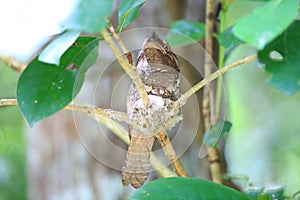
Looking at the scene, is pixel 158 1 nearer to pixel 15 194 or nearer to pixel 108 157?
pixel 108 157

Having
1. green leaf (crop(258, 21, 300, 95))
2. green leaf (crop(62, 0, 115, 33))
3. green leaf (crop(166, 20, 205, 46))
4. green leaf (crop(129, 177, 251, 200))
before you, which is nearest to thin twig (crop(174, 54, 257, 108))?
green leaf (crop(258, 21, 300, 95))

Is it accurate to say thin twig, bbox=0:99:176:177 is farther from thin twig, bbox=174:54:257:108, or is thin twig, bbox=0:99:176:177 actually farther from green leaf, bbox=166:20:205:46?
green leaf, bbox=166:20:205:46

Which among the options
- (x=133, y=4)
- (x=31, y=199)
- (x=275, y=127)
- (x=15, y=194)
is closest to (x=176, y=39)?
(x=133, y=4)

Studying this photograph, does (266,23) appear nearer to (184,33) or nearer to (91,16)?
(91,16)

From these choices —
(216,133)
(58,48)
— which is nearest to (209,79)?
(58,48)

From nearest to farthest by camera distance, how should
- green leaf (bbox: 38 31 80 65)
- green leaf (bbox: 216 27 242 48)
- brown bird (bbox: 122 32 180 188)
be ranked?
green leaf (bbox: 38 31 80 65)
brown bird (bbox: 122 32 180 188)
green leaf (bbox: 216 27 242 48)

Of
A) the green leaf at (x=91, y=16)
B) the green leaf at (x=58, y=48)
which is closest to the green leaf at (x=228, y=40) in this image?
the green leaf at (x=58, y=48)

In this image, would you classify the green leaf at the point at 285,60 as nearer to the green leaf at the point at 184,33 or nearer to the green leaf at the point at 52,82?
the green leaf at the point at 52,82
